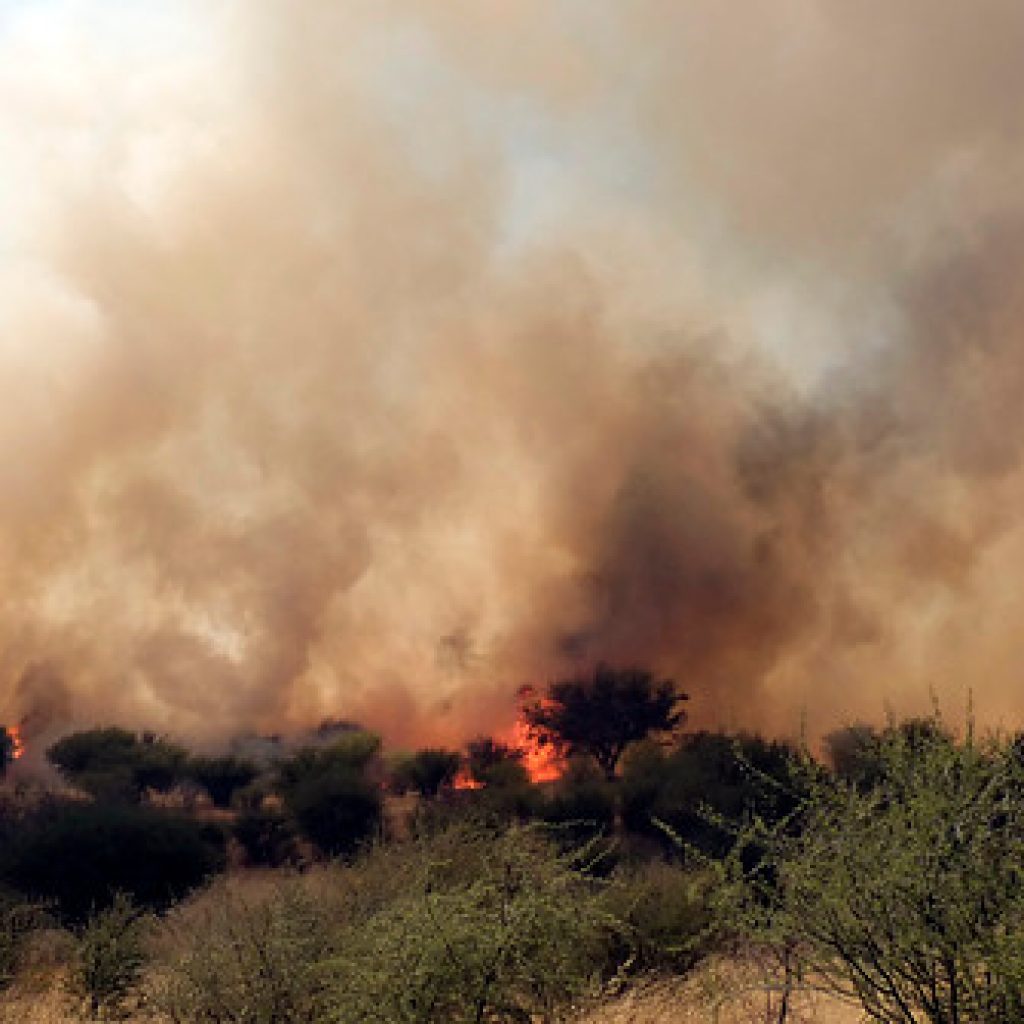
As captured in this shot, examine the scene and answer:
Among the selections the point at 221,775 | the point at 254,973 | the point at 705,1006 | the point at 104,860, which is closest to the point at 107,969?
the point at 254,973

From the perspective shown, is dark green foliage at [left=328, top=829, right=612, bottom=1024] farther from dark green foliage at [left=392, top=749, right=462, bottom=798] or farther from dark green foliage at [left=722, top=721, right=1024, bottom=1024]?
dark green foliage at [left=392, top=749, right=462, bottom=798]

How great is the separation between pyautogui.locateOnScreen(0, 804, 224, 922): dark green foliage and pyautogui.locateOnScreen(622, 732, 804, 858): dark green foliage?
16.8 m

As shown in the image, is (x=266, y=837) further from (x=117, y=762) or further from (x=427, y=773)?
(x=117, y=762)

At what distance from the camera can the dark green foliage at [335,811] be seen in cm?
4700

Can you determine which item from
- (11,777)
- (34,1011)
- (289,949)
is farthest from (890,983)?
(11,777)

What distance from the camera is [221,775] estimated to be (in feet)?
200

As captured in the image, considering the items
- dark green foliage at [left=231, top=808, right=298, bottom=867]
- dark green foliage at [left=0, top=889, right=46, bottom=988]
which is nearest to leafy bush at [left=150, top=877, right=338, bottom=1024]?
dark green foliage at [left=0, top=889, right=46, bottom=988]

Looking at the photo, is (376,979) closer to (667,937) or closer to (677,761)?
(667,937)

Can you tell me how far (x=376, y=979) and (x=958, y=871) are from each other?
763 cm

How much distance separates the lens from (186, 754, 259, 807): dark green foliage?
6031 centimetres

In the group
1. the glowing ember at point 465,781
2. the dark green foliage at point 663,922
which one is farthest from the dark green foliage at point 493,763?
the dark green foliage at point 663,922

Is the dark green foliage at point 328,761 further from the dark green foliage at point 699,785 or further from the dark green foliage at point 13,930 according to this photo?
the dark green foliage at point 13,930

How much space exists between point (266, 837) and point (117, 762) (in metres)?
17.5

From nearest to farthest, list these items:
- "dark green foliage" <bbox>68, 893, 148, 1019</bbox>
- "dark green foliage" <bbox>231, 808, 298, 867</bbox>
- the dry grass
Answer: the dry grass → "dark green foliage" <bbox>68, 893, 148, 1019</bbox> → "dark green foliage" <bbox>231, 808, 298, 867</bbox>
